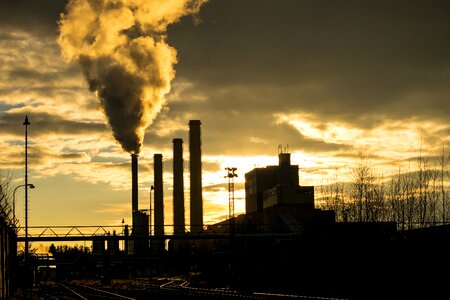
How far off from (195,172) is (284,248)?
37412mm

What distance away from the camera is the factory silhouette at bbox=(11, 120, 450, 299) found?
48.9m

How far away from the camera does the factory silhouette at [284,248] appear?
48875 mm

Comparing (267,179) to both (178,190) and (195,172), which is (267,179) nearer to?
(178,190)

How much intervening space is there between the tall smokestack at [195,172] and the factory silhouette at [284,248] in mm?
167

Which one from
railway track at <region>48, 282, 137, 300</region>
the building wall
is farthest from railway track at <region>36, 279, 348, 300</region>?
the building wall

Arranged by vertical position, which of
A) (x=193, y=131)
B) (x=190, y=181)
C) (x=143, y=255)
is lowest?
(x=143, y=255)

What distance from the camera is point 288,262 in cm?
7250

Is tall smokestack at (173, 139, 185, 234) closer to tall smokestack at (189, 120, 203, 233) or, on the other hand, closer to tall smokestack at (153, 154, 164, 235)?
tall smokestack at (189, 120, 203, 233)

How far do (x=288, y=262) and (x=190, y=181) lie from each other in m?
48.6

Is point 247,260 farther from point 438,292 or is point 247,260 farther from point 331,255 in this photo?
point 438,292

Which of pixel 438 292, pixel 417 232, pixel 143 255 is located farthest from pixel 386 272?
pixel 143 255

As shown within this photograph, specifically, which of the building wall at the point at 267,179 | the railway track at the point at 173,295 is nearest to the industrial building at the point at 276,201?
the building wall at the point at 267,179

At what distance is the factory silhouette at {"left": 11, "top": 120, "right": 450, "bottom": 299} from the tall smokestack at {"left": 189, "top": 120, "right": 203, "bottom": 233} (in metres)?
0.17

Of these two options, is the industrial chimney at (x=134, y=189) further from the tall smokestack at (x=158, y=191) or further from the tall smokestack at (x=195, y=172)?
the tall smokestack at (x=158, y=191)
